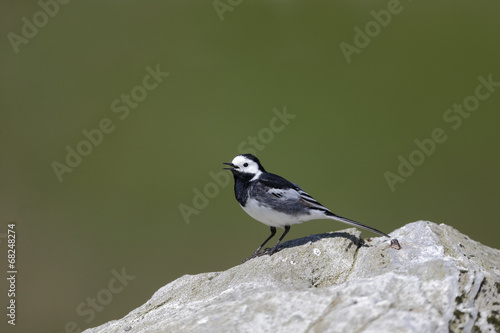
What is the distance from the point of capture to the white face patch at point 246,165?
8.41 metres

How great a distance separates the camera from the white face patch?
841 cm

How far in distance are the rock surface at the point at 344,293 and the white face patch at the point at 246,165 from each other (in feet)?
4.64

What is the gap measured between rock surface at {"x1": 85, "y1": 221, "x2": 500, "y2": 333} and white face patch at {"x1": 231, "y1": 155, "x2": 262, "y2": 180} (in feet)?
4.64

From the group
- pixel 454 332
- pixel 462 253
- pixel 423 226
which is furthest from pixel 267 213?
pixel 454 332

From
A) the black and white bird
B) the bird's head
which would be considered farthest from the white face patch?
the black and white bird

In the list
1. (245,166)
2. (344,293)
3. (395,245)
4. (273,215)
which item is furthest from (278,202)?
(344,293)

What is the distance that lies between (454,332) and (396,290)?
2.03 feet

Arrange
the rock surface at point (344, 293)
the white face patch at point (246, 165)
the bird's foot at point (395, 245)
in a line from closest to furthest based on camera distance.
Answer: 1. the rock surface at point (344, 293)
2. the bird's foot at point (395, 245)
3. the white face patch at point (246, 165)

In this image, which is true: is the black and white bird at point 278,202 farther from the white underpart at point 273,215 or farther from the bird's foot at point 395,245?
the bird's foot at point 395,245

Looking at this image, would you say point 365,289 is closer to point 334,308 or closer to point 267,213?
point 334,308

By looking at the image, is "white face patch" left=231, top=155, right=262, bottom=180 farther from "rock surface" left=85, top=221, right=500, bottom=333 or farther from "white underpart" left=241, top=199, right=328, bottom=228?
"rock surface" left=85, top=221, right=500, bottom=333

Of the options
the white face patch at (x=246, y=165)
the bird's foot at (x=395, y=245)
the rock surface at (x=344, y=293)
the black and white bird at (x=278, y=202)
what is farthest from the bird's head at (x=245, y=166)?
the bird's foot at (x=395, y=245)

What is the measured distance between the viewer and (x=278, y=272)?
687 cm

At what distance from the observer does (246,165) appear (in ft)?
27.7
